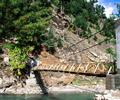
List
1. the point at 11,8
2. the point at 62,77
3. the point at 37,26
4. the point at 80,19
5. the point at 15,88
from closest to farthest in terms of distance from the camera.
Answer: the point at 11,8 < the point at 37,26 < the point at 15,88 < the point at 62,77 < the point at 80,19

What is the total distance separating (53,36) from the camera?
53938 mm

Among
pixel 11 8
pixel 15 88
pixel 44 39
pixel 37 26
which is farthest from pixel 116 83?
pixel 44 39

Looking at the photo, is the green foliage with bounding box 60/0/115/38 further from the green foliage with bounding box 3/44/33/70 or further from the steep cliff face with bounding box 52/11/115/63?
the green foliage with bounding box 3/44/33/70

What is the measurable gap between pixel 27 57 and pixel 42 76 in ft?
11.1

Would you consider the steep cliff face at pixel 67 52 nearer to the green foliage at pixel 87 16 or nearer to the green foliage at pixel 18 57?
the green foliage at pixel 87 16

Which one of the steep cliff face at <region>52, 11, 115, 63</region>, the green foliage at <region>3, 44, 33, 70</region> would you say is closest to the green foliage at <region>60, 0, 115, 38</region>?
the steep cliff face at <region>52, 11, 115, 63</region>

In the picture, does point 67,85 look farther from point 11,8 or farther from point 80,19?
point 11,8

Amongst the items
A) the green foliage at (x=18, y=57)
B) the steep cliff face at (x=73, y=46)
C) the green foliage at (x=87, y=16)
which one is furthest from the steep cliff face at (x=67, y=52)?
the green foliage at (x=18, y=57)

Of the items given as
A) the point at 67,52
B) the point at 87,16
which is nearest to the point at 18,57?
the point at 67,52

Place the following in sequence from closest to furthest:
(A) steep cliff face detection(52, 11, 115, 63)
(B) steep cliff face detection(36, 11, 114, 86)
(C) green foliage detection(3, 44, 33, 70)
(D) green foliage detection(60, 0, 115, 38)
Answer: (C) green foliage detection(3, 44, 33, 70) → (B) steep cliff face detection(36, 11, 114, 86) → (A) steep cliff face detection(52, 11, 115, 63) → (D) green foliage detection(60, 0, 115, 38)

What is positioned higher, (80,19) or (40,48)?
(80,19)

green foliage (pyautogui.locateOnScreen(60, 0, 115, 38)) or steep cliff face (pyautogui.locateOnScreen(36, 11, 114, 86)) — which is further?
green foliage (pyautogui.locateOnScreen(60, 0, 115, 38))

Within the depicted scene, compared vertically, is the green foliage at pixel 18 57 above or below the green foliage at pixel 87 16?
below

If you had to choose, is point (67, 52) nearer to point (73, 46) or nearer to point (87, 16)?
point (73, 46)
